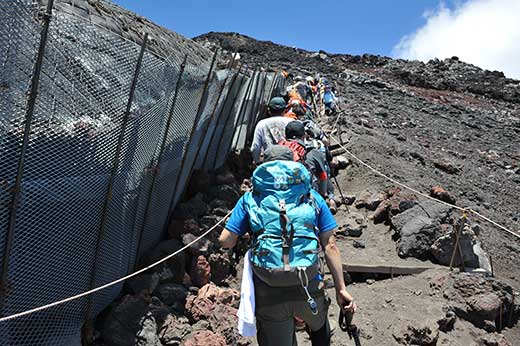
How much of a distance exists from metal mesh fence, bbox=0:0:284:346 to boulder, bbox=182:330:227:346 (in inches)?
29.0

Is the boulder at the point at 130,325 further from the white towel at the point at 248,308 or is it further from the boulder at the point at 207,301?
the white towel at the point at 248,308

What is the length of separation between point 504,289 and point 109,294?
4.12 m

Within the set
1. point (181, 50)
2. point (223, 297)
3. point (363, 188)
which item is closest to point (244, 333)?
point (223, 297)

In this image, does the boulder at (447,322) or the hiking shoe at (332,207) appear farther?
the hiking shoe at (332,207)

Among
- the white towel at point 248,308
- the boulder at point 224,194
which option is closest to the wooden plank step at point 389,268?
the boulder at point 224,194

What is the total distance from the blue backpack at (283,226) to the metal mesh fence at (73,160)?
1.21 m

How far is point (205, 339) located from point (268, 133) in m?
2.77

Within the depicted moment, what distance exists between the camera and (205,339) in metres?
3.86

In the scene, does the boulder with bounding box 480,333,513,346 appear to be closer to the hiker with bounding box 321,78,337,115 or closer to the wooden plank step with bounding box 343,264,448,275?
the wooden plank step with bounding box 343,264,448,275

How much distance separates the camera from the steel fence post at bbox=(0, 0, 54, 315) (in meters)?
2.63

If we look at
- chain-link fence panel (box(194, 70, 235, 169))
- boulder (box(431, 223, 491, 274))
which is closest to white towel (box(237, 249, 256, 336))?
chain-link fence panel (box(194, 70, 235, 169))

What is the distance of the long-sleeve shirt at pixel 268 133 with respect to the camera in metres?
5.83

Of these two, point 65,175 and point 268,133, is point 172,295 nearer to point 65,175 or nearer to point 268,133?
point 65,175

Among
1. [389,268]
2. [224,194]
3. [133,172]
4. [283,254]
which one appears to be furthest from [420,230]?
[283,254]
